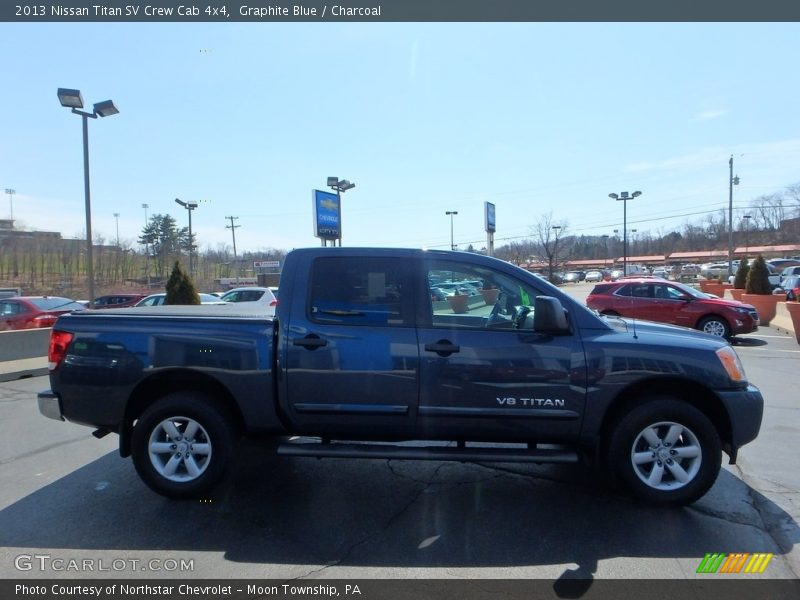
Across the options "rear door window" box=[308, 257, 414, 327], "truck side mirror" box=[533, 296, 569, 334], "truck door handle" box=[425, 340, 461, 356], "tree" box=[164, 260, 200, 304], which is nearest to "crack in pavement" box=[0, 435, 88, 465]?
"rear door window" box=[308, 257, 414, 327]

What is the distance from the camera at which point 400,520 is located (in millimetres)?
4137

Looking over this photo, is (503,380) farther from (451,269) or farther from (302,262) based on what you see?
(302,262)

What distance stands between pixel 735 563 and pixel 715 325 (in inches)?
502

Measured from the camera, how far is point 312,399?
441cm

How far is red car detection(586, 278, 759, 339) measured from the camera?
14.5 meters

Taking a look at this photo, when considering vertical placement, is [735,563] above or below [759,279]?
below

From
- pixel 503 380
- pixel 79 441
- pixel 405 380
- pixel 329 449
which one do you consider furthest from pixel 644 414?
pixel 79 441

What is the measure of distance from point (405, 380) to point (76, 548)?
2.47 meters

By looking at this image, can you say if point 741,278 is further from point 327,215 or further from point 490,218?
point 327,215

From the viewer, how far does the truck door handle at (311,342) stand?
4.39 m

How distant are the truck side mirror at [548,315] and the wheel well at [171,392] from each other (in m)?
2.46

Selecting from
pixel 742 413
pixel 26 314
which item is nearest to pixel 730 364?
pixel 742 413

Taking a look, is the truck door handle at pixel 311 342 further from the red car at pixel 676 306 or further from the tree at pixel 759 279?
the tree at pixel 759 279
